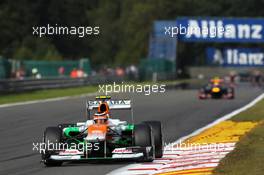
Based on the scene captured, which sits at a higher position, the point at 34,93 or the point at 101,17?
the point at 101,17

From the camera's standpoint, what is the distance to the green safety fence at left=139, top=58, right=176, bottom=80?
2590 inches

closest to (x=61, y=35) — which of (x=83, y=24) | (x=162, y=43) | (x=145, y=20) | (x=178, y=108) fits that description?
(x=83, y=24)

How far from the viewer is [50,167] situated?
11.9 meters

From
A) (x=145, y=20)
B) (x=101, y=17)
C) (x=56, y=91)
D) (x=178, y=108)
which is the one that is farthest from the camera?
(x=101, y=17)

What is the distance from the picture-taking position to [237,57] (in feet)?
255

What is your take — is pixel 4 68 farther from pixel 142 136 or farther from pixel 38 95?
pixel 142 136

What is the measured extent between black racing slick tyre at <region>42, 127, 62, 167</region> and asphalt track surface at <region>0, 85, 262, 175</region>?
0.40 ft

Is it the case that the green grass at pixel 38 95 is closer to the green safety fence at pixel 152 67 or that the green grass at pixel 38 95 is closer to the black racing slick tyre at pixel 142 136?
the green safety fence at pixel 152 67

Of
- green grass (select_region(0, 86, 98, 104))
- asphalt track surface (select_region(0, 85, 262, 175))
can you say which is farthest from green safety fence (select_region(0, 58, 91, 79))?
asphalt track surface (select_region(0, 85, 262, 175))

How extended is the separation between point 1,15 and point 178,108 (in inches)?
2062

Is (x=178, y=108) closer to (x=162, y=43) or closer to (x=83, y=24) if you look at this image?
(x=162, y=43)

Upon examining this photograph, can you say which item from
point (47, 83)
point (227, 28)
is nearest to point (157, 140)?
point (47, 83)
